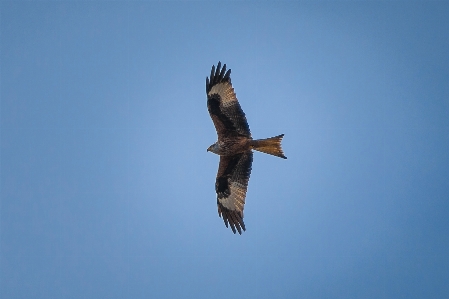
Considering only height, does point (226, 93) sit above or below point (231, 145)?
above

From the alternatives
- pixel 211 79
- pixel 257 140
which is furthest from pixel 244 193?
pixel 211 79

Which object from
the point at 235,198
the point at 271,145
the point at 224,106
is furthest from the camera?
the point at 235,198

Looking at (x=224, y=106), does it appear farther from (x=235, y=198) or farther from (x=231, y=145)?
(x=235, y=198)

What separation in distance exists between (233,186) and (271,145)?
1485mm

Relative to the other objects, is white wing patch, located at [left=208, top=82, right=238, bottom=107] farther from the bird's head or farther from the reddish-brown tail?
the reddish-brown tail

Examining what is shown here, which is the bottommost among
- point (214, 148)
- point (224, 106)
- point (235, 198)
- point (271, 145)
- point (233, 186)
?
point (235, 198)

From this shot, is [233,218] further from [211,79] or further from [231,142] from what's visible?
[211,79]

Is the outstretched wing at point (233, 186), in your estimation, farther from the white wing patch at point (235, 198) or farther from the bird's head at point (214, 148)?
the bird's head at point (214, 148)

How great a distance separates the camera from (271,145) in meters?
8.99

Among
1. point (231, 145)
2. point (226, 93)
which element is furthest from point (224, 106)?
point (231, 145)

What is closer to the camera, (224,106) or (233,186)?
(224,106)

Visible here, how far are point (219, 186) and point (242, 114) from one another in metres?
1.64

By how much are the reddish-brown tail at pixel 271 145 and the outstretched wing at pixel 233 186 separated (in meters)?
0.68

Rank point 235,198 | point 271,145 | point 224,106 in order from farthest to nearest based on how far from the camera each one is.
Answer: point 235,198 → point 224,106 → point 271,145
